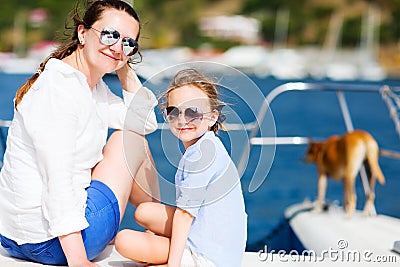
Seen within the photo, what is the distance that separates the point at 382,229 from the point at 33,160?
1.83 meters

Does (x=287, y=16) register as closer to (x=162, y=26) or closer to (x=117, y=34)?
(x=162, y=26)

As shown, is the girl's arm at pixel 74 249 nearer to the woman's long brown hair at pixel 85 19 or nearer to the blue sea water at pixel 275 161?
the blue sea water at pixel 275 161

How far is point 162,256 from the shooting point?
191cm

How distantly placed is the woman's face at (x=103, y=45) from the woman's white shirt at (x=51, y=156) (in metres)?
0.09

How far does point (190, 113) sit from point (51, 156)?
14.6 inches

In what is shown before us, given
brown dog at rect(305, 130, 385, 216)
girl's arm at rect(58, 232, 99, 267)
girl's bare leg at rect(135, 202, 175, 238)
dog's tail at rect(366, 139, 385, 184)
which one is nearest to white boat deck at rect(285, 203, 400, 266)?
brown dog at rect(305, 130, 385, 216)

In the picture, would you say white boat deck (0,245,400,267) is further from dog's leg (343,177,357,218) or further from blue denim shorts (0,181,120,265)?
dog's leg (343,177,357,218)

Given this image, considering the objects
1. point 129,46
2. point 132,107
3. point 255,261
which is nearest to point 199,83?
point 129,46

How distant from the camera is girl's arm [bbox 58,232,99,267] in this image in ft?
6.03

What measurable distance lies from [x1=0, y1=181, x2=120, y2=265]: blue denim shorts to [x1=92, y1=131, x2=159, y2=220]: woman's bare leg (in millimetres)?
34

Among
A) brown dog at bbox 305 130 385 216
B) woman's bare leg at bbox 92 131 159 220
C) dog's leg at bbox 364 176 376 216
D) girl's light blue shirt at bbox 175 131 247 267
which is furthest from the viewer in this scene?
brown dog at bbox 305 130 385 216

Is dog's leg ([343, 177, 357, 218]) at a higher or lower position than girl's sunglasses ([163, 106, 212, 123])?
higher

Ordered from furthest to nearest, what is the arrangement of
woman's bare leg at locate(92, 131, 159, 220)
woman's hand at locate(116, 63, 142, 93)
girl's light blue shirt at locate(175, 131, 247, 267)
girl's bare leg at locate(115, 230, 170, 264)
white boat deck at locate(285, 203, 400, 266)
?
white boat deck at locate(285, 203, 400, 266) < woman's hand at locate(116, 63, 142, 93) < woman's bare leg at locate(92, 131, 159, 220) < girl's bare leg at locate(115, 230, 170, 264) < girl's light blue shirt at locate(175, 131, 247, 267)

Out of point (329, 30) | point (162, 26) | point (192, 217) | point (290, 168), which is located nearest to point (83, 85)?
point (192, 217)
